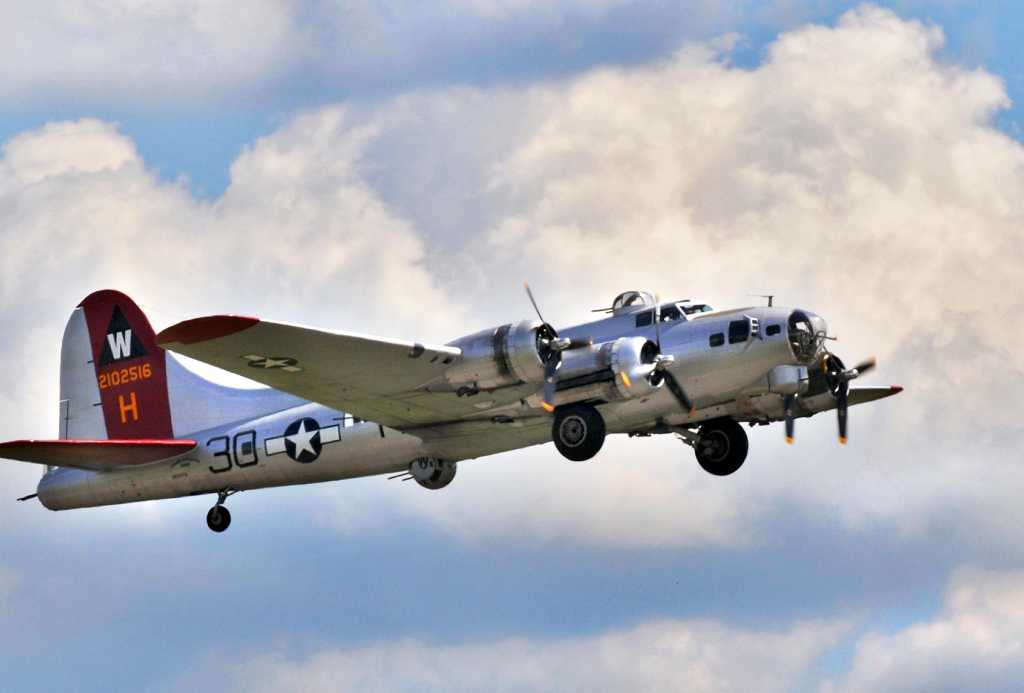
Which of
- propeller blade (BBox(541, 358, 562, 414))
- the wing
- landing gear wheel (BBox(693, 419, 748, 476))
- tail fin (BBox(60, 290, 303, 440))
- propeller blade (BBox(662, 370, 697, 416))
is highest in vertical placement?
tail fin (BBox(60, 290, 303, 440))

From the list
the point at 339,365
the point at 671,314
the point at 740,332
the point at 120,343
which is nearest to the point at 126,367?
the point at 120,343

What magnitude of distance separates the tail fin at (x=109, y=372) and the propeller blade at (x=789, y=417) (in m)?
14.3

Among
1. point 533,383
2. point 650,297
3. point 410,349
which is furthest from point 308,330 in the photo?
point 650,297

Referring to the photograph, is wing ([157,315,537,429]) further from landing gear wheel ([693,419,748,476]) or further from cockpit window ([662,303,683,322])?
landing gear wheel ([693,419,748,476])

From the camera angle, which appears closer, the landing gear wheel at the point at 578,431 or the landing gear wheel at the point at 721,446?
the landing gear wheel at the point at 578,431

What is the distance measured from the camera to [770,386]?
35.7 m

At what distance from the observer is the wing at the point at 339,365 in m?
32.3

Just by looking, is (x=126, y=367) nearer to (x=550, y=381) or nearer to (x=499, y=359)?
(x=499, y=359)

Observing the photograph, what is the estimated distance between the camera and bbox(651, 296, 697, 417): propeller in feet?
115

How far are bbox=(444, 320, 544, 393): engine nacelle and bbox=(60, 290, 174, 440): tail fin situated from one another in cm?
994

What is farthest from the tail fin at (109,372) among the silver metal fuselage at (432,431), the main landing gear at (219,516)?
the main landing gear at (219,516)

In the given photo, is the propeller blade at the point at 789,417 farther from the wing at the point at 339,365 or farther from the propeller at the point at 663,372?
the wing at the point at 339,365

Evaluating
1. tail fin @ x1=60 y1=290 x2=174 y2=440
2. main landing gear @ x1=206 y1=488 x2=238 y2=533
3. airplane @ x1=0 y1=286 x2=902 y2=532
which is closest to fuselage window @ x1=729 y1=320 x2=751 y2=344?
airplane @ x1=0 y1=286 x2=902 y2=532

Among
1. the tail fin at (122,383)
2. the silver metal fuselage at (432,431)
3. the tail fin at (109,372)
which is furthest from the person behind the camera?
the tail fin at (109,372)
